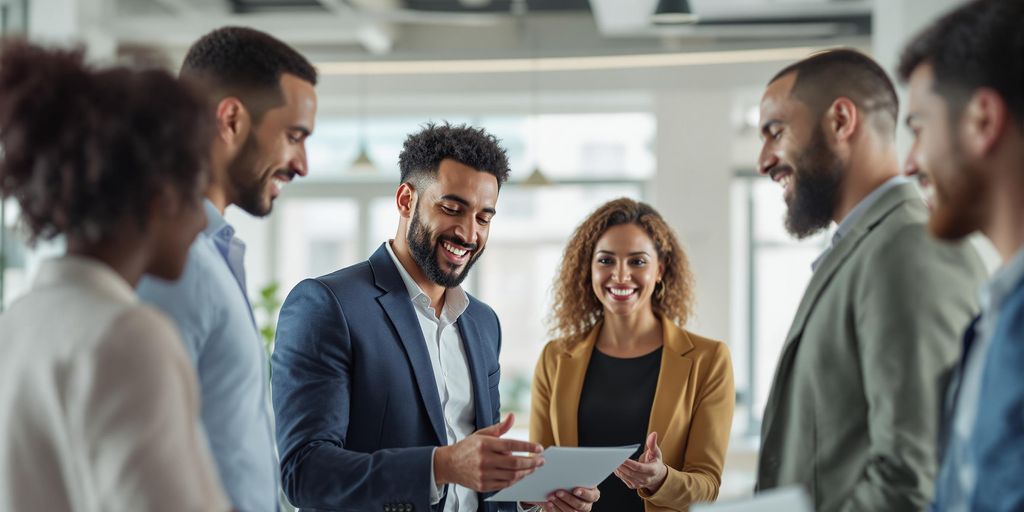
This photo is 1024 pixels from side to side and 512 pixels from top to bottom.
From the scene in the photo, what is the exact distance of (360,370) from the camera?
2260mm

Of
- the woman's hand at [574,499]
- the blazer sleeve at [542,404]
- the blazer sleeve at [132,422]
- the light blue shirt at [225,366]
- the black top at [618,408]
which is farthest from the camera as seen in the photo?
the blazer sleeve at [542,404]

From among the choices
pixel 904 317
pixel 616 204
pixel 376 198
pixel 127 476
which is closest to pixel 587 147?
pixel 376 198

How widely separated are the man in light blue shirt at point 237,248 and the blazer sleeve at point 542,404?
1395 millimetres

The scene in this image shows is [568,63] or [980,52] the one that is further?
[568,63]

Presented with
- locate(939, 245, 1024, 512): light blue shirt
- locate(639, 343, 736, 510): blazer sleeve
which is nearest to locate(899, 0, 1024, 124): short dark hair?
locate(939, 245, 1024, 512): light blue shirt

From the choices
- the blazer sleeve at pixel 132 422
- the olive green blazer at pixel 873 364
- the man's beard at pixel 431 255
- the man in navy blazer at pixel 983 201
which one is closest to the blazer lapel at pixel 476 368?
the man's beard at pixel 431 255

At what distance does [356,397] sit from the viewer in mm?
2264

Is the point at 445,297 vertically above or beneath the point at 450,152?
beneath

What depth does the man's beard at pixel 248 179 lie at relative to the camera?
1792 mm

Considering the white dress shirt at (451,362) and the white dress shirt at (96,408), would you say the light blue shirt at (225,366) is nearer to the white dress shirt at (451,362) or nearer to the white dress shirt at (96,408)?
the white dress shirt at (96,408)

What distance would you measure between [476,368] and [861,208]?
1.11m

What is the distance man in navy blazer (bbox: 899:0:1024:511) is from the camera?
3.60ft

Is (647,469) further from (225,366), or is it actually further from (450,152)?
(225,366)

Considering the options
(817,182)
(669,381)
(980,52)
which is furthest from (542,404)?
(980,52)
